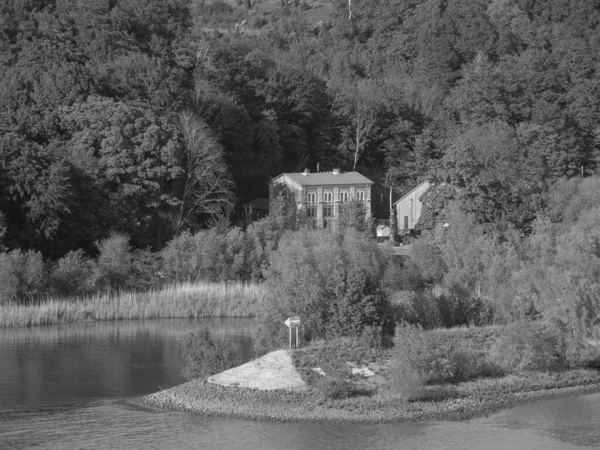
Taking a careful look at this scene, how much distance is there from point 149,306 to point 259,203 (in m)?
33.8

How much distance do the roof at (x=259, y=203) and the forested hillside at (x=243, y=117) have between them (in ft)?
8.08

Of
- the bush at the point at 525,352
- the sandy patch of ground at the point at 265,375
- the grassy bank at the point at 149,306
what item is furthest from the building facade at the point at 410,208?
the sandy patch of ground at the point at 265,375

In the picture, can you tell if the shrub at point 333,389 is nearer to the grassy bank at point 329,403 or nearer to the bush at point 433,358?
the grassy bank at point 329,403

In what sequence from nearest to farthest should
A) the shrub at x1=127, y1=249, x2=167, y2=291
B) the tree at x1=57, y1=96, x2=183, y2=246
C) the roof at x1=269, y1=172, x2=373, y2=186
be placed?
1. the shrub at x1=127, y1=249, x2=167, y2=291
2. the tree at x1=57, y1=96, x2=183, y2=246
3. the roof at x1=269, y1=172, x2=373, y2=186

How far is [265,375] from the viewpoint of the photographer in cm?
3469

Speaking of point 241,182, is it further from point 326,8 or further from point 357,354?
point 326,8

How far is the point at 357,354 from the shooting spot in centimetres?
3600

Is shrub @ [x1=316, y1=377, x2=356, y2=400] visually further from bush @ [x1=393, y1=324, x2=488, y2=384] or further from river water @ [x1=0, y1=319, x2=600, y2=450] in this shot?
bush @ [x1=393, y1=324, x2=488, y2=384]

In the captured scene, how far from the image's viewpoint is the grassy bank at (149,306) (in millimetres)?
50719

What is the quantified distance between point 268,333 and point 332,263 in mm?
3731

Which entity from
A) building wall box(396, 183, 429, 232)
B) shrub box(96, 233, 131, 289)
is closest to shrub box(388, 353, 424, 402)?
shrub box(96, 233, 131, 289)

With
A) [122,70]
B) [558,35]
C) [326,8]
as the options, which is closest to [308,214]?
[122,70]

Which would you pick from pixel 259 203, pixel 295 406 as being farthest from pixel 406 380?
pixel 259 203

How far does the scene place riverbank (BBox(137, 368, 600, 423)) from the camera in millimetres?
32031
